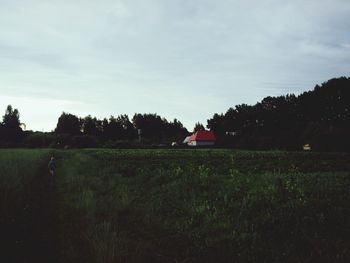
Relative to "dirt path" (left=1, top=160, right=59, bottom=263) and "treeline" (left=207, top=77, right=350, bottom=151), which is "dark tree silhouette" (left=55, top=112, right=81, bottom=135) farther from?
"dirt path" (left=1, top=160, right=59, bottom=263)

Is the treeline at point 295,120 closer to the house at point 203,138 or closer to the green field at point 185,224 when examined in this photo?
the house at point 203,138

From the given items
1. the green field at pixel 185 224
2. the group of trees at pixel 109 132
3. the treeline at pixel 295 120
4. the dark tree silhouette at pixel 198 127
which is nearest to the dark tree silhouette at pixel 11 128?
the group of trees at pixel 109 132

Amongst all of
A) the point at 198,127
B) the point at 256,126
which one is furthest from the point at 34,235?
the point at 198,127

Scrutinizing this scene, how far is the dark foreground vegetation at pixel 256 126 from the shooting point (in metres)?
66.8

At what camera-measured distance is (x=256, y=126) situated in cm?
11731

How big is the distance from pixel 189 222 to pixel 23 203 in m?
4.78

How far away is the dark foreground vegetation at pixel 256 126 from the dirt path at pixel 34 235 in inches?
1980

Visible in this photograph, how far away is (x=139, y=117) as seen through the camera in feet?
516

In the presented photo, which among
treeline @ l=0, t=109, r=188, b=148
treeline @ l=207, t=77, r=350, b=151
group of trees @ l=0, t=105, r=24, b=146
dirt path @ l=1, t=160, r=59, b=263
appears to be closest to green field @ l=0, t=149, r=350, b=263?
dirt path @ l=1, t=160, r=59, b=263

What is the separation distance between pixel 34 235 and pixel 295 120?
331 feet

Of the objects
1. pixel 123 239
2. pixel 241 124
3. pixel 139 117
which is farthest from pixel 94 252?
pixel 139 117

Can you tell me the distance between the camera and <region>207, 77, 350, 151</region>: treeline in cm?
5606

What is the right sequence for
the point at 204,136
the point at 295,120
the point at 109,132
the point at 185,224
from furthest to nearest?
1. the point at 109,132
2. the point at 204,136
3. the point at 295,120
4. the point at 185,224

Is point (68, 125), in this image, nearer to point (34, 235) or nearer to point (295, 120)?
point (295, 120)
